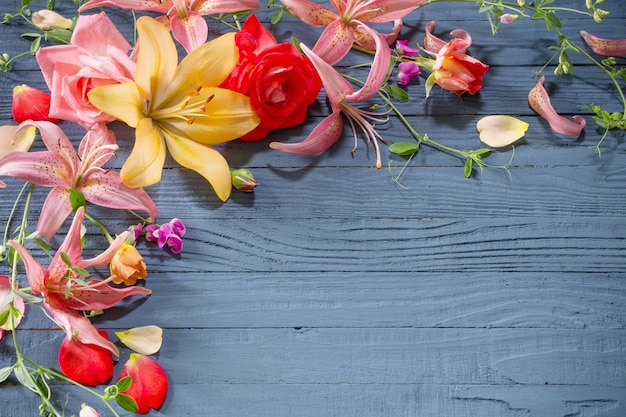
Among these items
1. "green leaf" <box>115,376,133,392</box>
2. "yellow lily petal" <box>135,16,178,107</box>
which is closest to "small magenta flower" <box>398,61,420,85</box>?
"yellow lily petal" <box>135,16,178,107</box>

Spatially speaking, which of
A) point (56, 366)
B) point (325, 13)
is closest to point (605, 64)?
point (325, 13)

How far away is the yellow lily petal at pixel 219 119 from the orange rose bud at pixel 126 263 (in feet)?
0.61

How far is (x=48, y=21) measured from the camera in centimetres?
108

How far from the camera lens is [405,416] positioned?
91 cm

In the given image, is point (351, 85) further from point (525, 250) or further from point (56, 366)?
point (56, 366)

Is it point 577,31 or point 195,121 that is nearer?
point 195,121

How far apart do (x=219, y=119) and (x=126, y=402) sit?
0.40 m

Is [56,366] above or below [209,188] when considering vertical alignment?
below

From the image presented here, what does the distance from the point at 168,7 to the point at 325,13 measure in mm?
235

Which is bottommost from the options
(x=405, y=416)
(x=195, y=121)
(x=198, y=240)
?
(x=405, y=416)

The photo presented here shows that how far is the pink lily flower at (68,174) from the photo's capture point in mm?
922

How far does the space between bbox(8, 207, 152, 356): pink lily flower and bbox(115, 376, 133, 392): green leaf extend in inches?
2.3

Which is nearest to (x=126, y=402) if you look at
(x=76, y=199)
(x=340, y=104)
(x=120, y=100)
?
(x=76, y=199)

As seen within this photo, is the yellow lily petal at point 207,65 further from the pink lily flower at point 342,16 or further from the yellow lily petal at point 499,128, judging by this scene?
the yellow lily petal at point 499,128
